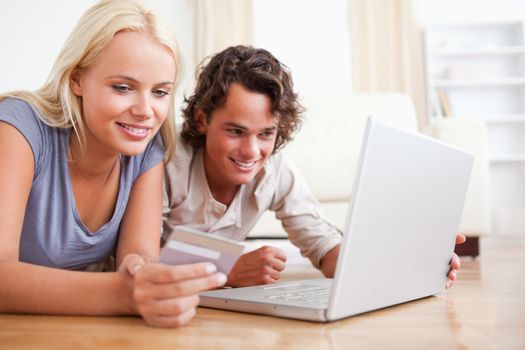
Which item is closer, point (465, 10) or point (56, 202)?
point (56, 202)

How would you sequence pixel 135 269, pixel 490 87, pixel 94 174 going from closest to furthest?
pixel 135 269 < pixel 94 174 < pixel 490 87

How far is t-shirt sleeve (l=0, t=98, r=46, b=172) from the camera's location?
3.77 ft

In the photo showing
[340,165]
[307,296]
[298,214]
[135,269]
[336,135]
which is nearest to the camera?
[135,269]

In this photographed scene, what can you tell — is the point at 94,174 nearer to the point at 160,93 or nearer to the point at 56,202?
the point at 56,202

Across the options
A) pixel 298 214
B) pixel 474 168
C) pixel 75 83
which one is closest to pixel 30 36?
pixel 474 168

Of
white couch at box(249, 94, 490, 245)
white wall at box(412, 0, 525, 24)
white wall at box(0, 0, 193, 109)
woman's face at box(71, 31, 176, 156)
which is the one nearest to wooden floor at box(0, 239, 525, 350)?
woman's face at box(71, 31, 176, 156)

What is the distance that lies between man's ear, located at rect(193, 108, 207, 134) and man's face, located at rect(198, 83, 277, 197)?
0.14 feet

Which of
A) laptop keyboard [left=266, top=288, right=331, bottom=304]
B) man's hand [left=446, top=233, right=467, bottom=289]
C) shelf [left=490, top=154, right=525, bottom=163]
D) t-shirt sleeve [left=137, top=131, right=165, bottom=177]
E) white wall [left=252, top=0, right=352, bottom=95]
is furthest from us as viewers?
white wall [left=252, top=0, right=352, bottom=95]

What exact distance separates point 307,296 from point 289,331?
0.63 feet

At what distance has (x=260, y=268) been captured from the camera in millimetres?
1433

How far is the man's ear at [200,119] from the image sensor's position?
1589 mm

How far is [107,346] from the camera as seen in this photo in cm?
82

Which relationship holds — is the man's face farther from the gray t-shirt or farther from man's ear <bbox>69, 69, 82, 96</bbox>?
man's ear <bbox>69, 69, 82, 96</bbox>

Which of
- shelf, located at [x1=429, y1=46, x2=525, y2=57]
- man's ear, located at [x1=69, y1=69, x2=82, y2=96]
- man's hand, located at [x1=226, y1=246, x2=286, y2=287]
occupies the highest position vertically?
shelf, located at [x1=429, y1=46, x2=525, y2=57]
